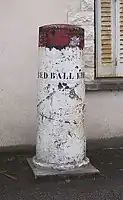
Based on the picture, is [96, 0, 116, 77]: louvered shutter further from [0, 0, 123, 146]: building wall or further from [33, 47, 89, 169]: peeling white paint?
[33, 47, 89, 169]: peeling white paint

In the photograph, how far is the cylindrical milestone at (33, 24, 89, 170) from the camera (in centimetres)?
560

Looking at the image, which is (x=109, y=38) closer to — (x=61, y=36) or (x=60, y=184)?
(x=61, y=36)

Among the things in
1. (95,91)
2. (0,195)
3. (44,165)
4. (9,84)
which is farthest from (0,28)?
(0,195)

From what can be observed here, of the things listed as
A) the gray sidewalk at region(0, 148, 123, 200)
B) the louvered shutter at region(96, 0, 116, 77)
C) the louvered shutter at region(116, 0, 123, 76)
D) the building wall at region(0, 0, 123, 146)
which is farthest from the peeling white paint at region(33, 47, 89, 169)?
the louvered shutter at region(116, 0, 123, 76)

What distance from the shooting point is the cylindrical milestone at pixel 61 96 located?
560 cm

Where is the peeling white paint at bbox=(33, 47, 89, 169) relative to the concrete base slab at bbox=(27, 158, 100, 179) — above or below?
above

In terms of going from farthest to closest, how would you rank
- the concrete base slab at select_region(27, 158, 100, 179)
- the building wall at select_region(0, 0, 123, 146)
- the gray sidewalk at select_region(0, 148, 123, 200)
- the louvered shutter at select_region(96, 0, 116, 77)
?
the louvered shutter at select_region(96, 0, 116, 77)
the building wall at select_region(0, 0, 123, 146)
the concrete base slab at select_region(27, 158, 100, 179)
the gray sidewalk at select_region(0, 148, 123, 200)

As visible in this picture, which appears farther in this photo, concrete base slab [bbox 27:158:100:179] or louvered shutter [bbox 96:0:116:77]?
louvered shutter [bbox 96:0:116:77]

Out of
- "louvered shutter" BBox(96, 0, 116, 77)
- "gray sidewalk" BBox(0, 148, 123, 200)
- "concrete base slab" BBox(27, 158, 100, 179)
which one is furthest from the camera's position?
"louvered shutter" BBox(96, 0, 116, 77)

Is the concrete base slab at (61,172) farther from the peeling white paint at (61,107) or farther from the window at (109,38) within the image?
the window at (109,38)

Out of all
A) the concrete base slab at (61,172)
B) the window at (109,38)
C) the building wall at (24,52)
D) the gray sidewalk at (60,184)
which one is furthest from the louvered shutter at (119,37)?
the concrete base slab at (61,172)

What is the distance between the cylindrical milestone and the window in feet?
4.93

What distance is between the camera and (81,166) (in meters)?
5.81

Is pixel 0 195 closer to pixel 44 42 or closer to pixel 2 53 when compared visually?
pixel 44 42
